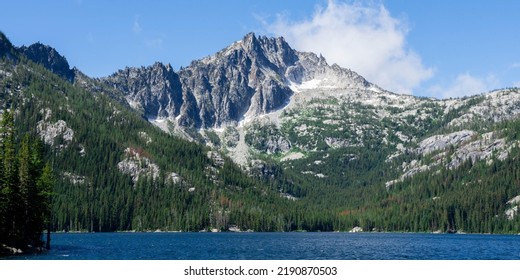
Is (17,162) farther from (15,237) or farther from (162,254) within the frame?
(162,254)

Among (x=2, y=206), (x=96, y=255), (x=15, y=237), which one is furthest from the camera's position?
(x=96, y=255)

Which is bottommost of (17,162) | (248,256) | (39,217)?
(248,256)

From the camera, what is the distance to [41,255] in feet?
329

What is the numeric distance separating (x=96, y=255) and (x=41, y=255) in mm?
9705

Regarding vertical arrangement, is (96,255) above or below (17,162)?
below

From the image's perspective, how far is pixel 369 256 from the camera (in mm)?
111938
